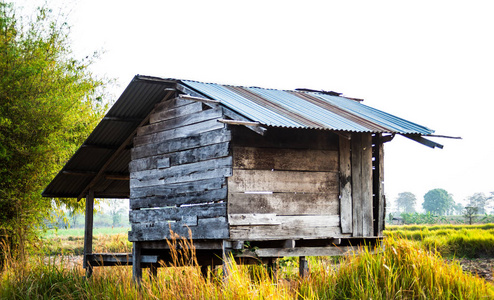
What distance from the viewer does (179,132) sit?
11.0 m

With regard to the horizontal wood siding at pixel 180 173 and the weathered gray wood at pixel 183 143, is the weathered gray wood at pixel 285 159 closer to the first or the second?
the horizontal wood siding at pixel 180 173

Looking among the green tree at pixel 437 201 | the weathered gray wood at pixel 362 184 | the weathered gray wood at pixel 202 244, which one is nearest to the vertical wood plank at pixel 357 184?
the weathered gray wood at pixel 362 184

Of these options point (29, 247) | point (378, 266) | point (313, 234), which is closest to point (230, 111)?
point (313, 234)

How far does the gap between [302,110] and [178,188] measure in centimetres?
281

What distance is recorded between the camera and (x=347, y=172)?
10773 mm

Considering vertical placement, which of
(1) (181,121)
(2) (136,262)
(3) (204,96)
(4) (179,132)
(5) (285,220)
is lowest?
(2) (136,262)

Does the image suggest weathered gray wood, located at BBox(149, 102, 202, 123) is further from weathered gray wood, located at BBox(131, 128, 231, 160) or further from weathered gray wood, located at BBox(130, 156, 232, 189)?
weathered gray wood, located at BBox(130, 156, 232, 189)

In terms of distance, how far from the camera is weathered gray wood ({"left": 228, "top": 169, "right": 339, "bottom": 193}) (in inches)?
376

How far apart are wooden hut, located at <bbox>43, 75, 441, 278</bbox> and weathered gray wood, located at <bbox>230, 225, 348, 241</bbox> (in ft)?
0.06

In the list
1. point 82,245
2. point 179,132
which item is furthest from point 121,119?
point 82,245

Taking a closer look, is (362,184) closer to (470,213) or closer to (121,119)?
(121,119)

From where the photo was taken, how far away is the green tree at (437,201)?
129250 mm

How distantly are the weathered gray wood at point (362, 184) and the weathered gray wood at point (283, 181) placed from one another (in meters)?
0.51

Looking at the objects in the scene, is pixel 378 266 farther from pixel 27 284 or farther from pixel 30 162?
pixel 30 162
